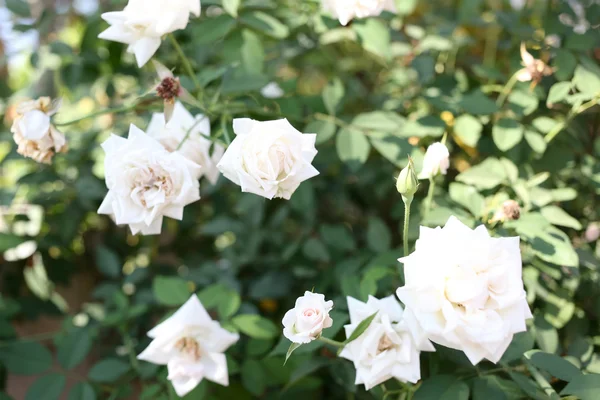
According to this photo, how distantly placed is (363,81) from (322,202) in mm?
435

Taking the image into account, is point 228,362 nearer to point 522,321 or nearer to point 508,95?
point 522,321

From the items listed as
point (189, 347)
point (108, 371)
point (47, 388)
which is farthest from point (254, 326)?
point (47, 388)

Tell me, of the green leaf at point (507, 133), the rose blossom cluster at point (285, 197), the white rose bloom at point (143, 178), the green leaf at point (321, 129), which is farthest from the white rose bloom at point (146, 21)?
the green leaf at point (507, 133)

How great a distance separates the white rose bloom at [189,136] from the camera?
746mm

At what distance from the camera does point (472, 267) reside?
0.56 metres

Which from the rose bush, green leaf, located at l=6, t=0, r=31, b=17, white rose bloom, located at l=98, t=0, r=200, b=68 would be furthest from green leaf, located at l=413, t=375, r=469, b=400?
green leaf, located at l=6, t=0, r=31, b=17

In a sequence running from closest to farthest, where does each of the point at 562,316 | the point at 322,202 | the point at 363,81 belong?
the point at 562,316
the point at 322,202
the point at 363,81

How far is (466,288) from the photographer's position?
0.55m

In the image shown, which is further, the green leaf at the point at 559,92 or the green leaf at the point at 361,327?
the green leaf at the point at 559,92

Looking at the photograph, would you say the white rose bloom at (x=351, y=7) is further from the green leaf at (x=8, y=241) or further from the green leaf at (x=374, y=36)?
the green leaf at (x=8, y=241)

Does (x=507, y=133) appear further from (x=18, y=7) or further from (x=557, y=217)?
(x=18, y=7)

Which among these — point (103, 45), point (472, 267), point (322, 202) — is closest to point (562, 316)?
point (472, 267)

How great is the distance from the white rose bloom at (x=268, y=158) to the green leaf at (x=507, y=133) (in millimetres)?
384

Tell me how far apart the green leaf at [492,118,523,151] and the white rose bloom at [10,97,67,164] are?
69 cm
